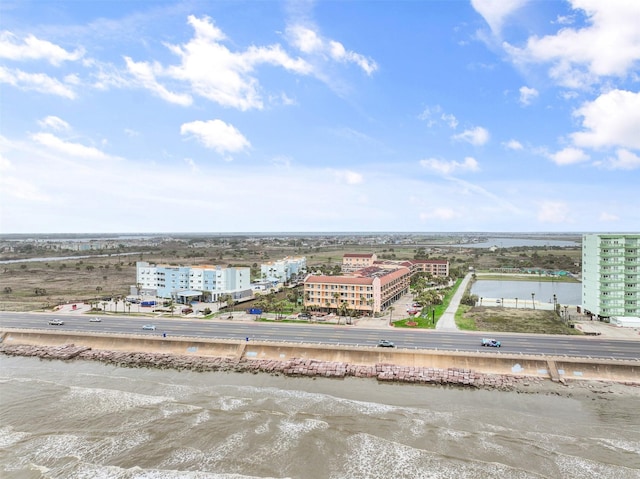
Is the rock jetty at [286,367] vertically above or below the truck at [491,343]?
below

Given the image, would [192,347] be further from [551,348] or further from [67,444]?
[551,348]

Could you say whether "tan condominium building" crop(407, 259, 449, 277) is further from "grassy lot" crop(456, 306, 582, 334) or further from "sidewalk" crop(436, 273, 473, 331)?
"grassy lot" crop(456, 306, 582, 334)

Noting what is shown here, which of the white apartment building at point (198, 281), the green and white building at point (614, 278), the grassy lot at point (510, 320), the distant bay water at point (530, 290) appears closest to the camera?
the grassy lot at point (510, 320)

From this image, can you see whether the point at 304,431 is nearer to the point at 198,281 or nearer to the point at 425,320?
the point at 425,320

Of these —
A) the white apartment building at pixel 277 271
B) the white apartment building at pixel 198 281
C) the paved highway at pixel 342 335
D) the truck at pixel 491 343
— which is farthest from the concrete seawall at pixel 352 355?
the white apartment building at pixel 277 271

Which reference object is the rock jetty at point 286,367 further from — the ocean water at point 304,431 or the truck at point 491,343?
the truck at point 491,343

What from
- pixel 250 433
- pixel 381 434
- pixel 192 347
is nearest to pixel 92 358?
pixel 192 347
